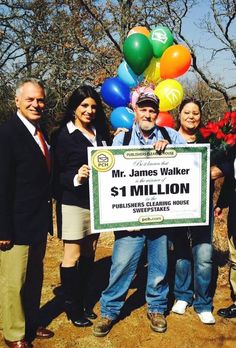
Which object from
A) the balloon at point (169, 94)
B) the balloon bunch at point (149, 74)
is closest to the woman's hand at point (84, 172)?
the balloon bunch at point (149, 74)

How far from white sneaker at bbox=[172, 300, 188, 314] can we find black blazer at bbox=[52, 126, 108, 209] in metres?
1.57

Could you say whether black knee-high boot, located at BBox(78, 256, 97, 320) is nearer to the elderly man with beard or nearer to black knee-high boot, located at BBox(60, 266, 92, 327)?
black knee-high boot, located at BBox(60, 266, 92, 327)

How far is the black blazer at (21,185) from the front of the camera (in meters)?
2.88

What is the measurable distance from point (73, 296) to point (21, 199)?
1213 mm

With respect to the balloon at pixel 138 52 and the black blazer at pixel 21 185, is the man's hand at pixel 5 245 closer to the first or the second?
the black blazer at pixel 21 185

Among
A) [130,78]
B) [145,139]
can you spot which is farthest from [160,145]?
[130,78]

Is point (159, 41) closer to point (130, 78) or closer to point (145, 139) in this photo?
point (130, 78)

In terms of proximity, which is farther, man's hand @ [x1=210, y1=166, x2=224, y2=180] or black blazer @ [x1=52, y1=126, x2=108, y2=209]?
man's hand @ [x1=210, y1=166, x2=224, y2=180]

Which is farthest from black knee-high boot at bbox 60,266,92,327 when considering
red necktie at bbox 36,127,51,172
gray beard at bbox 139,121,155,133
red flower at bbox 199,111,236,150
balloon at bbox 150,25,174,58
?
balloon at bbox 150,25,174,58

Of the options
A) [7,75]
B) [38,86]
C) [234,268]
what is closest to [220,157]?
[234,268]

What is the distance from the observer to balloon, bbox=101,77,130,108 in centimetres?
533

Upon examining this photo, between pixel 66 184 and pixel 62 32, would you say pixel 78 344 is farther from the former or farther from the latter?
pixel 62 32

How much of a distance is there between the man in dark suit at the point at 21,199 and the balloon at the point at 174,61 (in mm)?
2588

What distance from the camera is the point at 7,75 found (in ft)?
52.7
